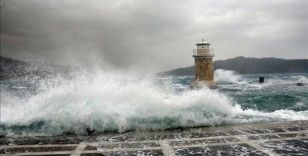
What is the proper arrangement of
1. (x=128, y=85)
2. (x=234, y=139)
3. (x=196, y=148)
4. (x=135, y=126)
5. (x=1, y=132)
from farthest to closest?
(x=128, y=85), (x=135, y=126), (x=1, y=132), (x=234, y=139), (x=196, y=148)

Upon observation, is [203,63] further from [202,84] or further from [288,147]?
[288,147]

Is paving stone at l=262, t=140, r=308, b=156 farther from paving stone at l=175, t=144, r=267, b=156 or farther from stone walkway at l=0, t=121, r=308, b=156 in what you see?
paving stone at l=175, t=144, r=267, b=156

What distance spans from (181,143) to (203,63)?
22.4m

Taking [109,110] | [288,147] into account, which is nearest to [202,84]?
[109,110]

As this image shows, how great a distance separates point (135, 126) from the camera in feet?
35.8

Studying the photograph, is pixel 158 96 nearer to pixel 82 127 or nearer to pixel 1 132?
pixel 82 127

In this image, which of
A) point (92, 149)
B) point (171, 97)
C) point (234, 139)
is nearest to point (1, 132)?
point (92, 149)

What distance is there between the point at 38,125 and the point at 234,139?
6447mm

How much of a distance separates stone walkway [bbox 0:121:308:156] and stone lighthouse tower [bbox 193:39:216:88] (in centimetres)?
1976

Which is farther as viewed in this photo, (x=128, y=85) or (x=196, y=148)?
(x=128, y=85)

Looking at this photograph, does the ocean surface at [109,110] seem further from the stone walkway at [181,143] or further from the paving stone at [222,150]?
the paving stone at [222,150]

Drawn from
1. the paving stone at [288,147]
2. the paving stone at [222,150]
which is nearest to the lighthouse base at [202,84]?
the paving stone at [288,147]

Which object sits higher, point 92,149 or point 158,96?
point 158,96

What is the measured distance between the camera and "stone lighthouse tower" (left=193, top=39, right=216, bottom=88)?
30.1 metres
